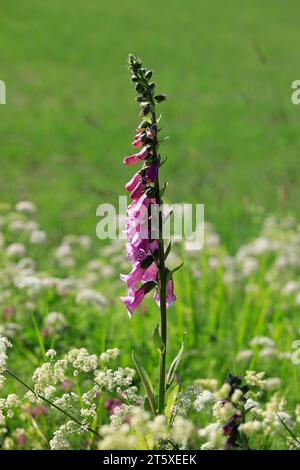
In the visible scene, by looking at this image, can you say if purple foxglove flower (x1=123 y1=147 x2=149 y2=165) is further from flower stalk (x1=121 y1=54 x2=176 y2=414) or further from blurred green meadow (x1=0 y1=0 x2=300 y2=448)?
blurred green meadow (x1=0 y1=0 x2=300 y2=448)

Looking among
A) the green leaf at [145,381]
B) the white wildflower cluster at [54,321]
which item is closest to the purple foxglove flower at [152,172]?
the green leaf at [145,381]

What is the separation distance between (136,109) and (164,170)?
15.3ft

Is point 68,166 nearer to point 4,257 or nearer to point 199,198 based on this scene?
point 199,198

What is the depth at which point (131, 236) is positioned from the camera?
8.02 feet

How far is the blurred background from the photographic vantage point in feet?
32.1

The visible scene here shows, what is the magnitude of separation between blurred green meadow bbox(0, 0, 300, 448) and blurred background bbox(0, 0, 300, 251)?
0.18 ft

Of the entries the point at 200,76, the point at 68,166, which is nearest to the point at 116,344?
the point at 68,166

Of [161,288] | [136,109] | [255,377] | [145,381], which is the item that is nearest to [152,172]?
[161,288]

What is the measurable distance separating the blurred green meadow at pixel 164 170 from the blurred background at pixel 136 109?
0.18ft

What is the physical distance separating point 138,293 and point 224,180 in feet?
28.4

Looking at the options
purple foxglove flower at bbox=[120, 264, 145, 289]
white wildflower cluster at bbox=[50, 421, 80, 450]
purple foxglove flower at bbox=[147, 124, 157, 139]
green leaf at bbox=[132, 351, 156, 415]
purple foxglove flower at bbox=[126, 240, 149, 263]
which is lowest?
white wildflower cluster at bbox=[50, 421, 80, 450]

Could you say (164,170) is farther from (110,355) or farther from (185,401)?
(185,401)

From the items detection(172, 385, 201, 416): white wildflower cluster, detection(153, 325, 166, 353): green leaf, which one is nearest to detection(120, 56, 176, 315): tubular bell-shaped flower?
detection(153, 325, 166, 353): green leaf

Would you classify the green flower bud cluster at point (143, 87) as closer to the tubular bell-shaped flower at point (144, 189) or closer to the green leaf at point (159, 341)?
the tubular bell-shaped flower at point (144, 189)
